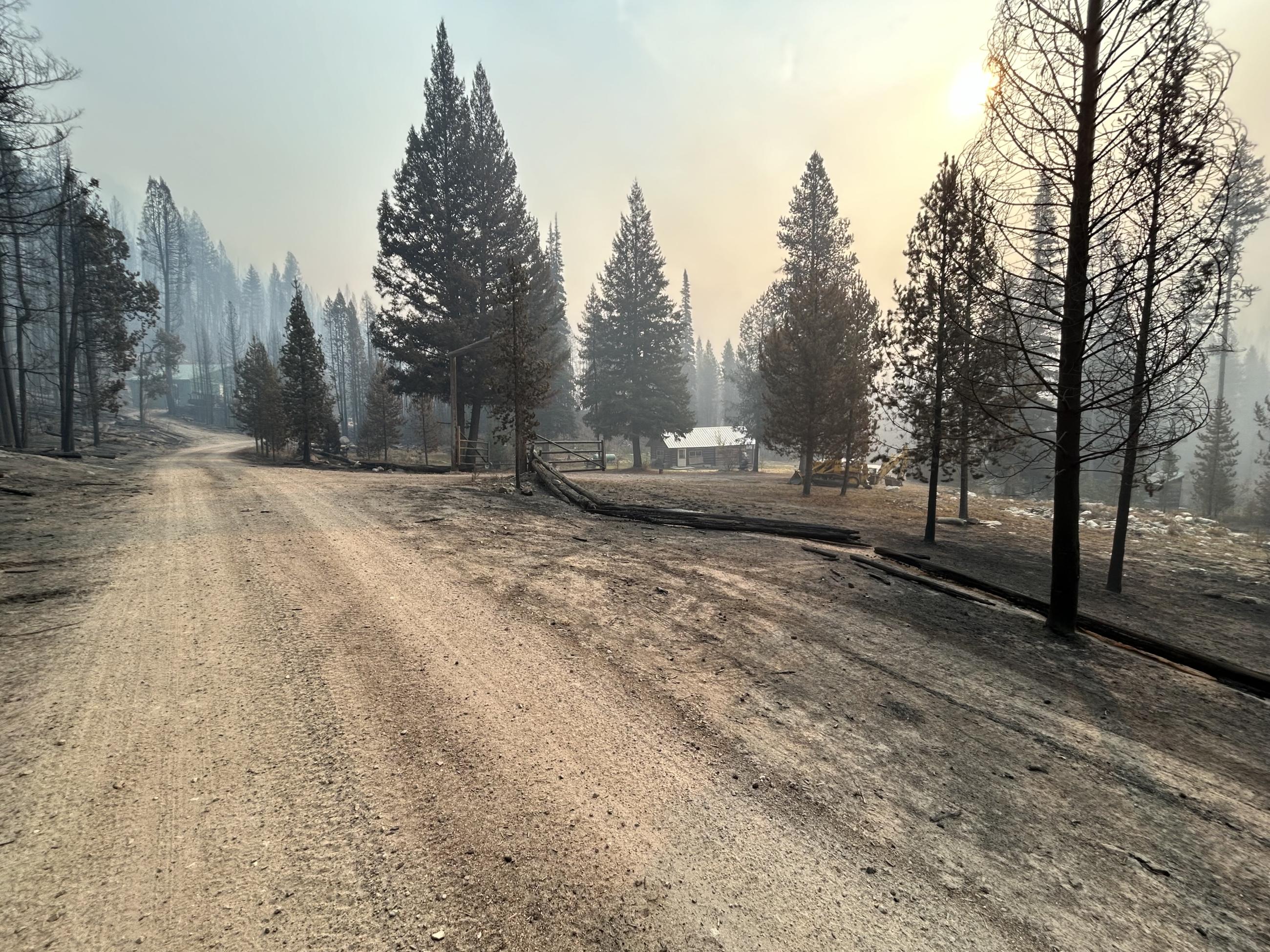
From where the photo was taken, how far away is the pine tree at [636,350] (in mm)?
38094

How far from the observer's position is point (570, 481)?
1658cm

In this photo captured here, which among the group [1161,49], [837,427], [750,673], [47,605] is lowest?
[750,673]

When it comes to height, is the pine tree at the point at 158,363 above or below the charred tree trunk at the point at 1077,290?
above

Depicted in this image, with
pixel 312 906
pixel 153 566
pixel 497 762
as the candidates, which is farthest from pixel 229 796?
pixel 153 566

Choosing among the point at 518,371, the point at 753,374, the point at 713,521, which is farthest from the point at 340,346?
the point at 713,521

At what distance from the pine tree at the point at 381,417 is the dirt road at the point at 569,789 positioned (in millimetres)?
36147

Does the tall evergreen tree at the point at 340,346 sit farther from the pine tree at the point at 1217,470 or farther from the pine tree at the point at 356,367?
the pine tree at the point at 1217,470

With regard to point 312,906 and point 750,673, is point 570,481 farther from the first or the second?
point 312,906

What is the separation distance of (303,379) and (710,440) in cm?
3895

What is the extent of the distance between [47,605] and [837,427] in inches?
892

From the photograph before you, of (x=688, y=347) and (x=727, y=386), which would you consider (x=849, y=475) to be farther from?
(x=727, y=386)

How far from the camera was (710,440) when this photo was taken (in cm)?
5662

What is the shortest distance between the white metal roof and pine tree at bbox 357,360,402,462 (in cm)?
2684

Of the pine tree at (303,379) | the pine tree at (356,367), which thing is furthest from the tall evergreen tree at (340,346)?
the pine tree at (303,379)
